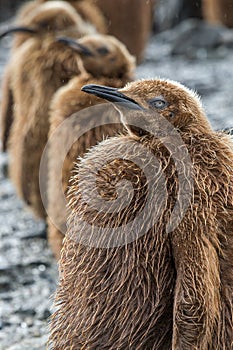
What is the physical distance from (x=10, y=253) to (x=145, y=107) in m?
2.65

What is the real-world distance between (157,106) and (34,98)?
2527 mm

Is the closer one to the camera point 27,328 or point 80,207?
point 80,207

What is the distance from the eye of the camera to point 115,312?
3.04 meters

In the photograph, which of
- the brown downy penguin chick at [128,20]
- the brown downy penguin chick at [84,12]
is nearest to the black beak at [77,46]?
the brown downy penguin chick at [84,12]

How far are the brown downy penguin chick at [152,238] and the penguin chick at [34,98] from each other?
216 centimetres

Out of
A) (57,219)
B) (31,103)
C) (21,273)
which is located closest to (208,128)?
(57,219)

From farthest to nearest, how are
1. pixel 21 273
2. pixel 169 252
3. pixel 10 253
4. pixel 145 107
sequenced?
pixel 10 253
pixel 21 273
pixel 145 107
pixel 169 252

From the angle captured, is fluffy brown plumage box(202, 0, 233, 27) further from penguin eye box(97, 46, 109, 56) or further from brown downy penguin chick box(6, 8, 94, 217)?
penguin eye box(97, 46, 109, 56)

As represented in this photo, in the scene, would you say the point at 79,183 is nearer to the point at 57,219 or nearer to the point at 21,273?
the point at 57,219

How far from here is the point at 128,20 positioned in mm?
9977

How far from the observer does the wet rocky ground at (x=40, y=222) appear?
4559mm

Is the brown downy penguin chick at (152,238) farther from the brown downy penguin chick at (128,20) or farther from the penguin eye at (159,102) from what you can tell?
the brown downy penguin chick at (128,20)

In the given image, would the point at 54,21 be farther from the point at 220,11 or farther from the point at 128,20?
the point at 220,11

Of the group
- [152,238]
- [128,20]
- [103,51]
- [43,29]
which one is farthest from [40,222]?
[128,20]
